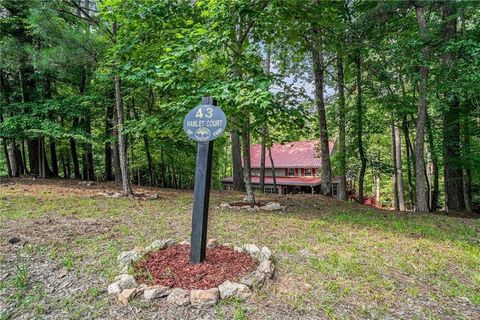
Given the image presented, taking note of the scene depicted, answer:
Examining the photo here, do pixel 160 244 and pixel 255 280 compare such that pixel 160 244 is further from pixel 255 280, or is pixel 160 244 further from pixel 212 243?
pixel 255 280

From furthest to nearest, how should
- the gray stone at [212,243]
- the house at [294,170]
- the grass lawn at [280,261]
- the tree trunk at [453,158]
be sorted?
the house at [294,170] < the tree trunk at [453,158] < the gray stone at [212,243] < the grass lawn at [280,261]

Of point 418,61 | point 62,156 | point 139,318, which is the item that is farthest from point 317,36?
point 62,156

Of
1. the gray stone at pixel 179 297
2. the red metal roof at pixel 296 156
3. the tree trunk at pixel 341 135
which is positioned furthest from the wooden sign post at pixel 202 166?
the red metal roof at pixel 296 156

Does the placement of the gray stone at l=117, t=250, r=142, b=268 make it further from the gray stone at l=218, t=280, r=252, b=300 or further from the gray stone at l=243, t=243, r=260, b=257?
the gray stone at l=243, t=243, r=260, b=257

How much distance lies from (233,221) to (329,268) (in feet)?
7.69

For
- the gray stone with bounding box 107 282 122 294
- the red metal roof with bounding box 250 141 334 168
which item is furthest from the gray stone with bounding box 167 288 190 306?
the red metal roof with bounding box 250 141 334 168

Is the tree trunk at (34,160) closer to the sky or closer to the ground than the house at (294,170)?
closer to the sky

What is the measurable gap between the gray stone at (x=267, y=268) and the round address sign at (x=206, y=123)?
5.15 feet

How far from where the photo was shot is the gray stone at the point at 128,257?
3.21 metres

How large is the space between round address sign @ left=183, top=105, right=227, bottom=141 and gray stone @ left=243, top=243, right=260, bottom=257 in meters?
1.53

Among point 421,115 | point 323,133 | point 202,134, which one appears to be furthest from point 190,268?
point 421,115

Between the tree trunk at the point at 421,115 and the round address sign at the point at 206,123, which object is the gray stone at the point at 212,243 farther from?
the tree trunk at the point at 421,115

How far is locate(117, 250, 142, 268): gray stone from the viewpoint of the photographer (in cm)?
321

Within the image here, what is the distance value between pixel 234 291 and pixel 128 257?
1450 millimetres
